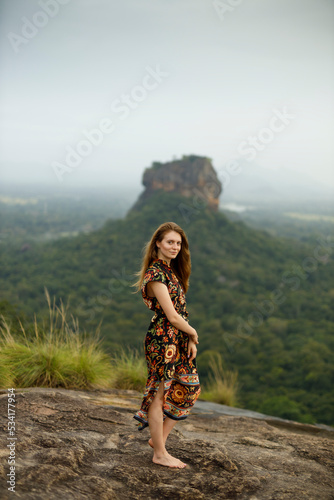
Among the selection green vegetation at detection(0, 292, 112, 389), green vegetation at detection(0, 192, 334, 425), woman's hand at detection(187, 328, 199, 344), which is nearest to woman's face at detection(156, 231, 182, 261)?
woman's hand at detection(187, 328, 199, 344)

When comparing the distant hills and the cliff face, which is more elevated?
the cliff face

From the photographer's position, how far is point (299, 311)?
3141 centimetres

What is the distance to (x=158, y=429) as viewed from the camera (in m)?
2.52

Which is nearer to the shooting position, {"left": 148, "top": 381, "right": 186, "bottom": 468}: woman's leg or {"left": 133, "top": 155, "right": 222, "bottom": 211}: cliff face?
{"left": 148, "top": 381, "right": 186, "bottom": 468}: woman's leg

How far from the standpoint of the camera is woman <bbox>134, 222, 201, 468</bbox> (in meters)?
2.52

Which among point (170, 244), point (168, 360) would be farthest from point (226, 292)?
point (168, 360)

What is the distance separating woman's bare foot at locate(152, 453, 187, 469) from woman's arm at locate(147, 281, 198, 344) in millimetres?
671

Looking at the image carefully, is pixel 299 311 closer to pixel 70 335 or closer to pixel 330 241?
pixel 330 241

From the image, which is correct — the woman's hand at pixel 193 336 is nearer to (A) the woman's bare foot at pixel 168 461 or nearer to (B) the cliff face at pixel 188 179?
(A) the woman's bare foot at pixel 168 461

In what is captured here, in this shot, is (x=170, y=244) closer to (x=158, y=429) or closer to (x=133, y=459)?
(x=158, y=429)

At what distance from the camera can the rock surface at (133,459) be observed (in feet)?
7.11

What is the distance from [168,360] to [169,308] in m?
0.29

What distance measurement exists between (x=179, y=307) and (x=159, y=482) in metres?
0.92

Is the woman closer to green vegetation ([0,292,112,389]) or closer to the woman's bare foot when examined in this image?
the woman's bare foot
